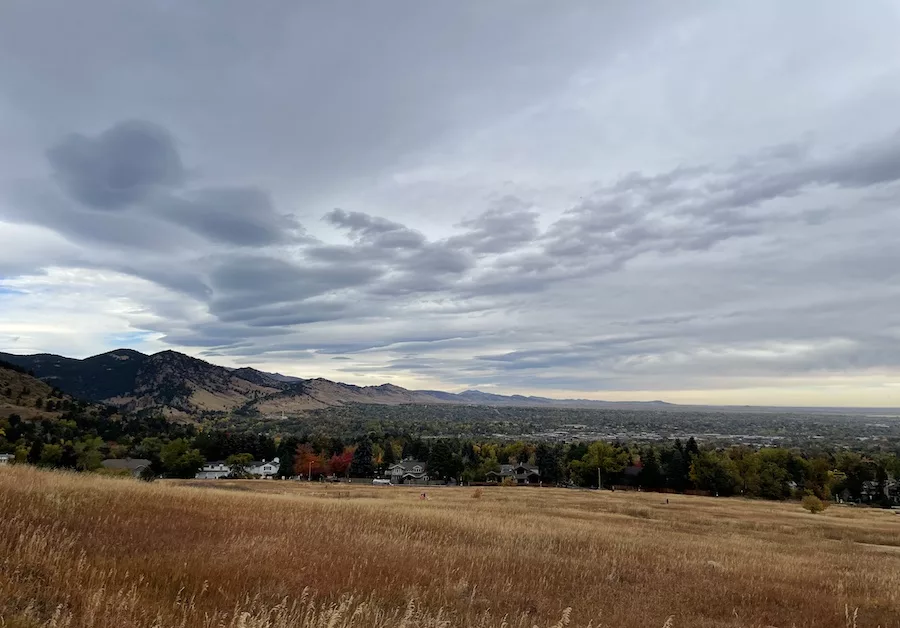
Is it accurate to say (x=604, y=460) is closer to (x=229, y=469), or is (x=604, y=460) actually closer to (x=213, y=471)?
(x=229, y=469)

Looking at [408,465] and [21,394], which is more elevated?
[21,394]

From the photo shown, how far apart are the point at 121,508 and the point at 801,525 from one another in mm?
39330

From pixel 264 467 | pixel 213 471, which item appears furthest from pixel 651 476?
pixel 213 471

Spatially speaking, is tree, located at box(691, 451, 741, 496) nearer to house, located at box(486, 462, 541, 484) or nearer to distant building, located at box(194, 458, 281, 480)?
house, located at box(486, 462, 541, 484)

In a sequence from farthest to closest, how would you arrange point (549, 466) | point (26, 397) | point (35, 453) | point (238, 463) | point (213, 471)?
point (26, 397) → point (213, 471) → point (238, 463) → point (549, 466) → point (35, 453)

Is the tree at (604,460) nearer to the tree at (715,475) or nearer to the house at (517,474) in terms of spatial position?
the tree at (715,475)

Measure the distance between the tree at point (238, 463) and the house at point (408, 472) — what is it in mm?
31641

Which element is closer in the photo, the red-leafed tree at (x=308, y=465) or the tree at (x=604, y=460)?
the tree at (x=604, y=460)

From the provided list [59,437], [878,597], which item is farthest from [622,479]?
[59,437]

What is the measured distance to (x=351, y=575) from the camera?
28.1 ft

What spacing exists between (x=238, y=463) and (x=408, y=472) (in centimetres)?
3719

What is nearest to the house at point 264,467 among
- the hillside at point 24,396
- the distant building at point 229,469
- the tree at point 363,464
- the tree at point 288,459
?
the distant building at point 229,469

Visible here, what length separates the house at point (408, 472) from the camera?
372 ft

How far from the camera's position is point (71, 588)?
20.0 feet
